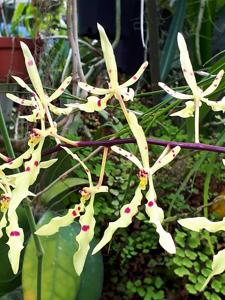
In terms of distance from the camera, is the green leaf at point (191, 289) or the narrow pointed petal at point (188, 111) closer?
the narrow pointed petal at point (188, 111)

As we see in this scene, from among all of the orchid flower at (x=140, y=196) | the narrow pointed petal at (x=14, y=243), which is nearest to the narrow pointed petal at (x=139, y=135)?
the orchid flower at (x=140, y=196)

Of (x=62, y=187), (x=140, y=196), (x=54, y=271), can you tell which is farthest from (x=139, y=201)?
(x=62, y=187)

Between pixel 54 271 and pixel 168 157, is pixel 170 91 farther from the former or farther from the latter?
pixel 54 271

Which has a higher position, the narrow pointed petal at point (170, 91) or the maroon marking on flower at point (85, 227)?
the narrow pointed petal at point (170, 91)

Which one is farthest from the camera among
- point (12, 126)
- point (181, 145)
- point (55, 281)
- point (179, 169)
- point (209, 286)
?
point (12, 126)

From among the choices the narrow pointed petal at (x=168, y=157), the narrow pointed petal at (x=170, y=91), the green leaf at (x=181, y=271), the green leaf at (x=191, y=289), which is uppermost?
the narrow pointed petal at (x=170, y=91)

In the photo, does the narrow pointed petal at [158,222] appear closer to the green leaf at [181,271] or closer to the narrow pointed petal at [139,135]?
the narrow pointed petal at [139,135]

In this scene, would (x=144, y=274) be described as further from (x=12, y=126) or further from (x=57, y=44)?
(x=57, y=44)

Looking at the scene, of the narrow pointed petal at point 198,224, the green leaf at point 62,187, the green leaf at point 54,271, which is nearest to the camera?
the narrow pointed petal at point 198,224

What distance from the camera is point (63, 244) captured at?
725 mm

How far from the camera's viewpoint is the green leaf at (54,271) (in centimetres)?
68

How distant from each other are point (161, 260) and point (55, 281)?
206 mm

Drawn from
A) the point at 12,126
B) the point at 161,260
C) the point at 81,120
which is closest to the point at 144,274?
the point at 161,260

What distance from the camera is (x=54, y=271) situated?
0.70 meters
